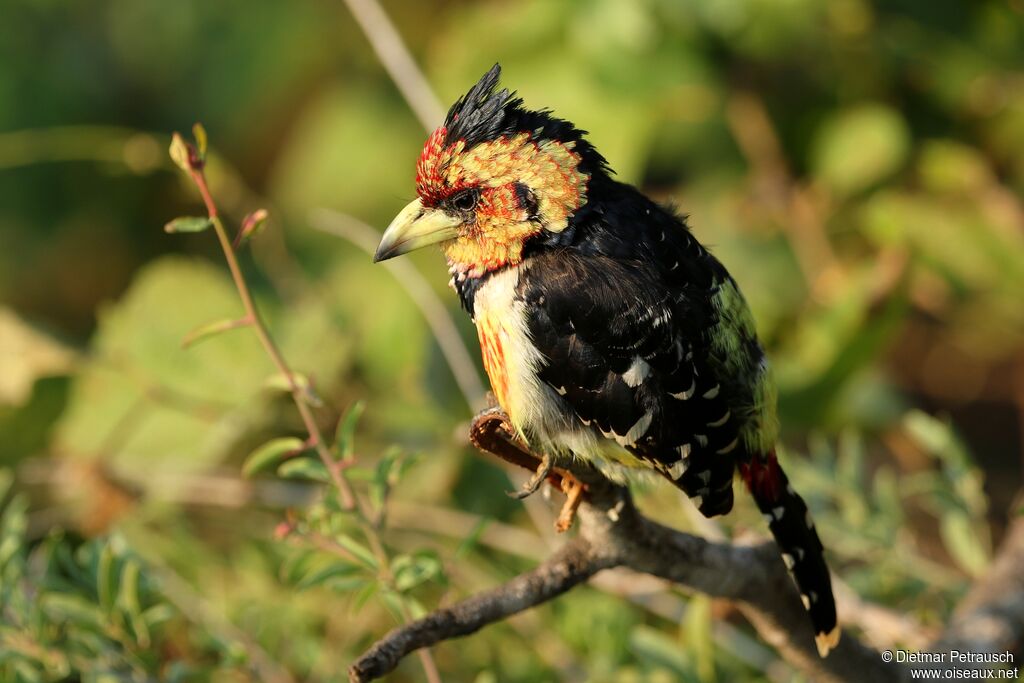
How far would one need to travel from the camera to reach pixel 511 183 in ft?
6.08

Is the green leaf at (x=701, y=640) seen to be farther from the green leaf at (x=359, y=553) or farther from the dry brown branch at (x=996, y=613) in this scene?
the green leaf at (x=359, y=553)

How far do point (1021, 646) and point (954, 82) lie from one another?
1.94 meters

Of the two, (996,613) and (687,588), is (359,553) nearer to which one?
(687,588)

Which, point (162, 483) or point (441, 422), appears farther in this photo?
point (441, 422)

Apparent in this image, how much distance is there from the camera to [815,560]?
1.87 m

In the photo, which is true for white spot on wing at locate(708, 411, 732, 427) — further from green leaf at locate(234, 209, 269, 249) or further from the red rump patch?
green leaf at locate(234, 209, 269, 249)

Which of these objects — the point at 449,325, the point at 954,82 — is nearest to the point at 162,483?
the point at 449,325

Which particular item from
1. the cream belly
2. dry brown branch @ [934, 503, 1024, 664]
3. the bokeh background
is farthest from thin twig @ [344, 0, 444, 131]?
dry brown branch @ [934, 503, 1024, 664]

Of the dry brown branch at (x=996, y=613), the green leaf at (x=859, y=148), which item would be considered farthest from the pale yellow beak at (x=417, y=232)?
the green leaf at (x=859, y=148)

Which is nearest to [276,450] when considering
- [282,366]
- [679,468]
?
[282,366]

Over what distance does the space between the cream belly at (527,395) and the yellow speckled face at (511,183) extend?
72 millimetres

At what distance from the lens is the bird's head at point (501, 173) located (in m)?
1.84

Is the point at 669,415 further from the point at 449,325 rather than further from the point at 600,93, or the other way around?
the point at 600,93

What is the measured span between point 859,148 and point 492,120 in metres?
1.89
